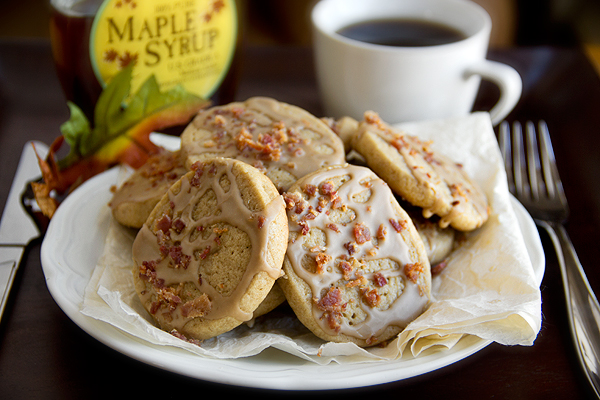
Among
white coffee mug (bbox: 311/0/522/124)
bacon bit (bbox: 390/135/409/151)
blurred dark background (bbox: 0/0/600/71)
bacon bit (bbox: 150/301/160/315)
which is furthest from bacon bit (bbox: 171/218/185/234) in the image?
blurred dark background (bbox: 0/0/600/71)

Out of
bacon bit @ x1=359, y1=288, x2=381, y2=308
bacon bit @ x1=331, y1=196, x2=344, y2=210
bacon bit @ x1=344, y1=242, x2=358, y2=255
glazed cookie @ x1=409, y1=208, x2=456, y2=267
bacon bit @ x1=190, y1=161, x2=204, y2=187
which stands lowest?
glazed cookie @ x1=409, y1=208, x2=456, y2=267

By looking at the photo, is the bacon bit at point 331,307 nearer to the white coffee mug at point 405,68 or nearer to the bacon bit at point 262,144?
the bacon bit at point 262,144

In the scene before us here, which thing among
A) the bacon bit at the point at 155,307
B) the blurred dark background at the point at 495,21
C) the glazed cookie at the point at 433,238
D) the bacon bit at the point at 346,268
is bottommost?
the blurred dark background at the point at 495,21

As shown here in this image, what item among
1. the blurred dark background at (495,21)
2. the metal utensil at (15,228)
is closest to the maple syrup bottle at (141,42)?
the metal utensil at (15,228)

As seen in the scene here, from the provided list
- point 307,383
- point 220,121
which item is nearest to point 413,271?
point 307,383

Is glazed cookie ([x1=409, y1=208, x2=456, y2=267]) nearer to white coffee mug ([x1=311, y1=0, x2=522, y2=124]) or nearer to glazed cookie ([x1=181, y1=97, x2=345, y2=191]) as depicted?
glazed cookie ([x1=181, y1=97, x2=345, y2=191])

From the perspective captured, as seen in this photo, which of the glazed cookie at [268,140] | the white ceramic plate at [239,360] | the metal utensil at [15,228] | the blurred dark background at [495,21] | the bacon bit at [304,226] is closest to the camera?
the white ceramic plate at [239,360]
